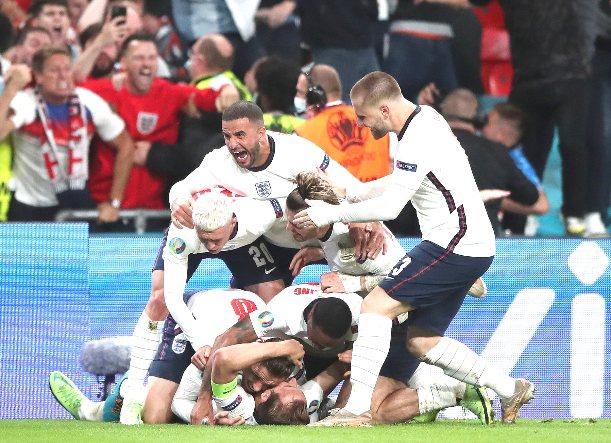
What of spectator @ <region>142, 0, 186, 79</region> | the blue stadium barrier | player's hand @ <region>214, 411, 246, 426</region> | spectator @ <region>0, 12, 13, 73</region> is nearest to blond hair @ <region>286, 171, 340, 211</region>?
player's hand @ <region>214, 411, 246, 426</region>

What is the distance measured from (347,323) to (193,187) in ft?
5.07

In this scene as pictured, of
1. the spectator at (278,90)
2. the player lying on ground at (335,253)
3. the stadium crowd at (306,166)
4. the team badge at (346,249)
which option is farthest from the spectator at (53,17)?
the team badge at (346,249)

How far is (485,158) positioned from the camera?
39.2 feet

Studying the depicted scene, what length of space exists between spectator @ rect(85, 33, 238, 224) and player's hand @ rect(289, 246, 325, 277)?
9.45 feet

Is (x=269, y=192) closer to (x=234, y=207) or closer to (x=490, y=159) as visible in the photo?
(x=234, y=207)

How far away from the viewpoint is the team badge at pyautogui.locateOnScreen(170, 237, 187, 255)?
9.46 m

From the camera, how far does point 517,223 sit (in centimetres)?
1318

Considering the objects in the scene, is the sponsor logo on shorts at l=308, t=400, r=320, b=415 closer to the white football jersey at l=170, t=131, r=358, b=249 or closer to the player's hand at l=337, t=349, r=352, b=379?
the player's hand at l=337, t=349, r=352, b=379

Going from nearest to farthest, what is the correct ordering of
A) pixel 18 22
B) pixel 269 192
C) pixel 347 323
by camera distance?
pixel 347 323 < pixel 269 192 < pixel 18 22

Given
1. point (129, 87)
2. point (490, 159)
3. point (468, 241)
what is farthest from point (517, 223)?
point (468, 241)

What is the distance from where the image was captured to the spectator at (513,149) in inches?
503

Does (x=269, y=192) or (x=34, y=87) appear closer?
(x=269, y=192)

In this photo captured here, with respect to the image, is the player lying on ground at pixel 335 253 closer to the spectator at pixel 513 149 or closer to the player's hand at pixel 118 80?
the spectator at pixel 513 149

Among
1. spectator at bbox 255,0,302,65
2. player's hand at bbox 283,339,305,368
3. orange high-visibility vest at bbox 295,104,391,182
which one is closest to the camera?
player's hand at bbox 283,339,305,368
